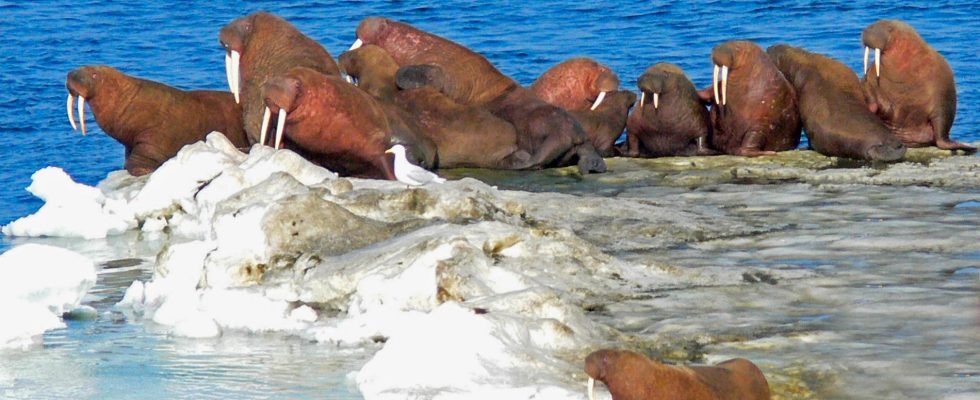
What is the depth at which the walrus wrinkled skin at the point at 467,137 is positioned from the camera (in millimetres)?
9977

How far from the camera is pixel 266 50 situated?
34.5ft

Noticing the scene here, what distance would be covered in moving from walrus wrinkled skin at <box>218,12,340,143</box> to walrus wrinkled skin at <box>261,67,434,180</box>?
809mm

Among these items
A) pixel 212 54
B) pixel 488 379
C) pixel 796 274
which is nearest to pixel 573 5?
pixel 212 54

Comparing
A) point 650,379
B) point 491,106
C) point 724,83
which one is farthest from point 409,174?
point 650,379

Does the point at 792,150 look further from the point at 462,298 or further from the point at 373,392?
the point at 373,392

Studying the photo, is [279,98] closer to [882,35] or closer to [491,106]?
[491,106]

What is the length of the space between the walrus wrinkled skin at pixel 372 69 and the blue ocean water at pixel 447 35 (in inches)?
153

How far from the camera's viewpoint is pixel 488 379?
16.5 ft

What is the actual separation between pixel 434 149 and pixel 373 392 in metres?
4.81

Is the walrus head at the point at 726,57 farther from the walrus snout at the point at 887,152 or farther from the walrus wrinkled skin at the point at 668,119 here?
the walrus snout at the point at 887,152

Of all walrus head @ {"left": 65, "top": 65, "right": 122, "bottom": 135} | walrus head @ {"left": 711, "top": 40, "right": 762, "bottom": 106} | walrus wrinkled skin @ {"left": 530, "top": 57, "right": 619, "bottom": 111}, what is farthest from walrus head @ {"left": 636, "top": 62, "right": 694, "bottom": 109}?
walrus head @ {"left": 65, "top": 65, "right": 122, "bottom": 135}

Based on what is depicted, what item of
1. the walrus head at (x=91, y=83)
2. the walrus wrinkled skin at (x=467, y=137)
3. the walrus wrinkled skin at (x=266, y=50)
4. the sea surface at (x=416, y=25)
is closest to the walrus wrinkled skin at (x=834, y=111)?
the sea surface at (x=416, y=25)

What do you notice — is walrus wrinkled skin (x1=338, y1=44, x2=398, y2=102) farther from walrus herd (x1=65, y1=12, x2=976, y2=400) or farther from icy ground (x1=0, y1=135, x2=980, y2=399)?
icy ground (x1=0, y1=135, x2=980, y2=399)

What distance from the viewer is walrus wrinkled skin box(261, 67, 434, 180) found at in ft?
30.9
